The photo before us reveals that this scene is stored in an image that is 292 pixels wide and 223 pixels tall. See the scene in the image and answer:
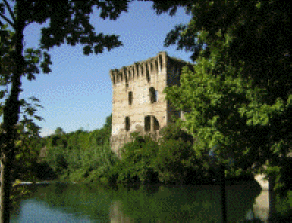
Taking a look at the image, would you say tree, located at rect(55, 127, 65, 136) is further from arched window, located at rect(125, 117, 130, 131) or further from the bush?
the bush

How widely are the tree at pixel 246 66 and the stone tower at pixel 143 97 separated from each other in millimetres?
18464

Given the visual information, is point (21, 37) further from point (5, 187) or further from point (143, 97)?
point (143, 97)

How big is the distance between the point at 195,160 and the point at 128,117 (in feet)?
39.8

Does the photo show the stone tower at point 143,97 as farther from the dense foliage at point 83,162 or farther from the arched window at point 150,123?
the dense foliage at point 83,162

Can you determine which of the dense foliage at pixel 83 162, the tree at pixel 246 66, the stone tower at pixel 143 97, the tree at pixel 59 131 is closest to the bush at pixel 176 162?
the stone tower at pixel 143 97

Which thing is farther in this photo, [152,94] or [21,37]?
[152,94]

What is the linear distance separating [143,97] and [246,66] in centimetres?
2641

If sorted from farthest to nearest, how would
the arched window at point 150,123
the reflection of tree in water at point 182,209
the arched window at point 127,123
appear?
1. the arched window at point 127,123
2. the arched window at point 150,123
3. the reflection of tree in water at point 182,209

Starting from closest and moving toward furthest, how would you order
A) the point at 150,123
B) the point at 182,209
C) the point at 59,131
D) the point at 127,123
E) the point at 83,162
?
the point at 182,209 < the point at 150,123 < the point at 83,162 < the point at 127,123 < the point at 59,131

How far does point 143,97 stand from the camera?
3228 cm

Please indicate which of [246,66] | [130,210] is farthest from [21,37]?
[130,210]

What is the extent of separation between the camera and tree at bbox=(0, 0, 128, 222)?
3.51 metres

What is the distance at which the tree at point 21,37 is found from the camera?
3508 mm

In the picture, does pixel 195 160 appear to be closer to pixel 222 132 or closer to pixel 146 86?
pixel 146 86
